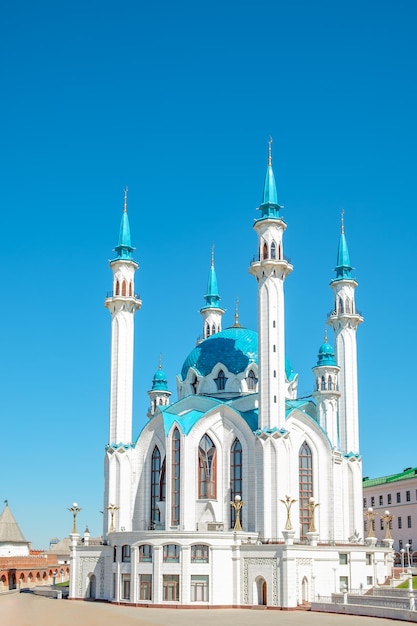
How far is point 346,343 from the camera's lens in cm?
7100

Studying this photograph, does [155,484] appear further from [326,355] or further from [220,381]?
[326,355]

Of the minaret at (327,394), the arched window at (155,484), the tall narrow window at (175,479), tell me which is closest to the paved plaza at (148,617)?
the tall narrow window at (175,479)

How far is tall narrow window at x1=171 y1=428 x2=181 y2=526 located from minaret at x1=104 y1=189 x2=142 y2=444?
16.6 feet

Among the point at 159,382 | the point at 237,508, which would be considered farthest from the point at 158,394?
the point at 237,508

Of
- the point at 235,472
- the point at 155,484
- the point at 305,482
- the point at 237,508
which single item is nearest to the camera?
the point at 237,508

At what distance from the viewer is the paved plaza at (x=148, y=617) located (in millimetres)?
40938

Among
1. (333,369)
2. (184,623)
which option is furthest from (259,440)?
(184,623)

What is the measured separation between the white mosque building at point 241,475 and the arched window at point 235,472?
0.07m

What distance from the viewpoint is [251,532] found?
57125mm

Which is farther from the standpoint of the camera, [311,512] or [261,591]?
[311,512]

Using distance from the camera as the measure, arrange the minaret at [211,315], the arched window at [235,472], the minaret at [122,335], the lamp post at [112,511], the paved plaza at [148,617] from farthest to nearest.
Answer: 1. the minaret at [211,315]
2. the minaret at [122,335]
3. the lamp post at [112,511]
4. the arched window at [235,472]
5. the paved plaza at [148,617]

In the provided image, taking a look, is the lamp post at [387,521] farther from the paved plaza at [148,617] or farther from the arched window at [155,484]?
the arched window at [155,484]

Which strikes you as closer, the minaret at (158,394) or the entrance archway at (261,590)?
the entrance archway at (261,590)

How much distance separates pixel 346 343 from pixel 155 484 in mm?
18748
